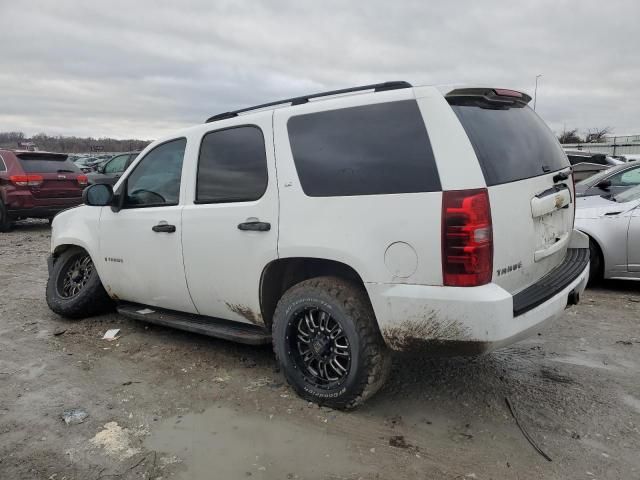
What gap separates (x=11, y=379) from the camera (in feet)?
12.6

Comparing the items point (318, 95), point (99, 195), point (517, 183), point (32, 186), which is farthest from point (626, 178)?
point (32, 186)

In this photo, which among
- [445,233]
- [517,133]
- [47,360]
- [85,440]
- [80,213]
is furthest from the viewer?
[80,213]

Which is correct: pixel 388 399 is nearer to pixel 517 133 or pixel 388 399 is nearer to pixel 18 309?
pixel 517 133

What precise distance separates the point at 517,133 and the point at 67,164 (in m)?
11.4

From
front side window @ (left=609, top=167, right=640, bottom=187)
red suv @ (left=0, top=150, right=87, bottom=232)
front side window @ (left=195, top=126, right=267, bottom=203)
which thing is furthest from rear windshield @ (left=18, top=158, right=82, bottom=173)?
front side window @ (left=609, top=167, right=640, bottom=187)

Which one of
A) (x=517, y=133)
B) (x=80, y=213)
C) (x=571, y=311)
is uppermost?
(x=517, y=133)

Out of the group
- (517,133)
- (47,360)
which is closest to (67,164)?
(47,360)

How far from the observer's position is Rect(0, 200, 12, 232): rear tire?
11.5 m

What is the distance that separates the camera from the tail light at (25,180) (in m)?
11.1

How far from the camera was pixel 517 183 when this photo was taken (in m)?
2.93

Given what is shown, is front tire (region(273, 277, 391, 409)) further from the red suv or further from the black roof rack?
the red suv

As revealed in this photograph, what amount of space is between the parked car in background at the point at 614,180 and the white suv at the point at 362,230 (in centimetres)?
305

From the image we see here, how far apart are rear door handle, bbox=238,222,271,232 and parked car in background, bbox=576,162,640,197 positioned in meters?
4.79

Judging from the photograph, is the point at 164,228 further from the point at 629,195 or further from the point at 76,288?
the point at 629,195
